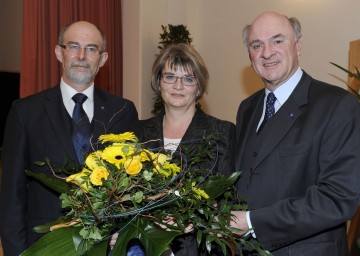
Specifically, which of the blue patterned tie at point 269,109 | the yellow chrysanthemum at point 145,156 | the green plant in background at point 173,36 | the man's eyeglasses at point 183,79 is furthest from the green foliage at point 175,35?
the yellow chrysanthemum at point 145,156

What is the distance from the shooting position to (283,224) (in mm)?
1666

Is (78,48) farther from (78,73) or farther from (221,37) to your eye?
(221,37)

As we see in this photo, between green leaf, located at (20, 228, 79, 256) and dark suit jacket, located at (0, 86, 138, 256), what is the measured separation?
829 mm

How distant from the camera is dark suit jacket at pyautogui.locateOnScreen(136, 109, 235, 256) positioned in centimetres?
194

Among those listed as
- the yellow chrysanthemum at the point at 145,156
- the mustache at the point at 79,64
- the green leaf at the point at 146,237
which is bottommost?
the green leaf at the point at 146,237

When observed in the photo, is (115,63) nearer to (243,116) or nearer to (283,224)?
(243,116)

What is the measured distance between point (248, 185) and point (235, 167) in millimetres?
160

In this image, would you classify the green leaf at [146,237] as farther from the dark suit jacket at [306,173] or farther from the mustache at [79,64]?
the mustache at [79,64]

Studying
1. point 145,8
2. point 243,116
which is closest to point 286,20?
point 243,116

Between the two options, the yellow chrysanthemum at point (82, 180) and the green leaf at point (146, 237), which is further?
the yellow chrysanthemum at point (82, 180)

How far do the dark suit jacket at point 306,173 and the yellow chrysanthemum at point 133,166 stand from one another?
62 cm

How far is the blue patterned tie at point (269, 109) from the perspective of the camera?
2012mm

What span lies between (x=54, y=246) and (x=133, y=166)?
325 mm

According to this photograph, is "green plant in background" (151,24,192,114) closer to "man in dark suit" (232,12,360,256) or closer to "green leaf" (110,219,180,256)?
"man in dark suit" (232,12,360,256)
